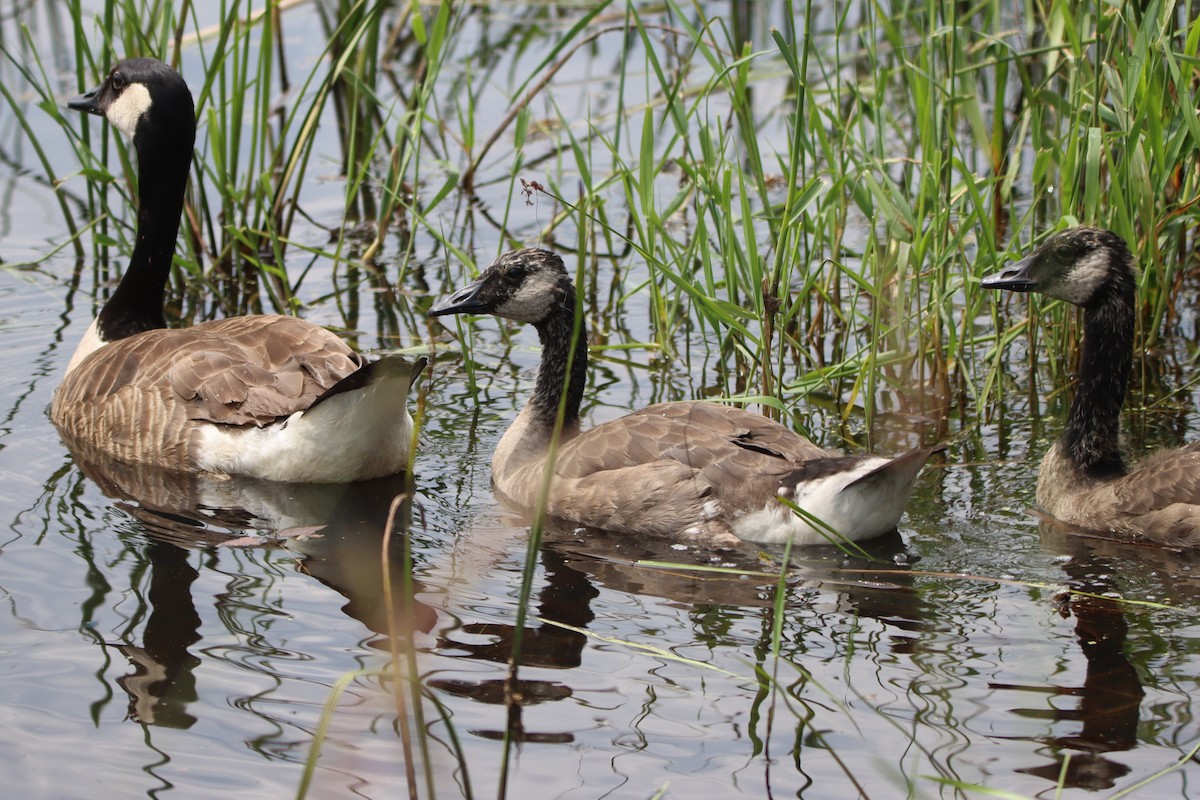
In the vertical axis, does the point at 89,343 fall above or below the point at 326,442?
above

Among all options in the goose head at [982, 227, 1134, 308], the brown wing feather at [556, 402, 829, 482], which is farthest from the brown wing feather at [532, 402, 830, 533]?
the goose head at [982, 227, 1134, 308]

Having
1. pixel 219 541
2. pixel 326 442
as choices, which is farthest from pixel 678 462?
pixel 219 541

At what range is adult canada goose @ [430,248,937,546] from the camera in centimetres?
606

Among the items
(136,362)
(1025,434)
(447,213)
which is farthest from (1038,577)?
(447,213)

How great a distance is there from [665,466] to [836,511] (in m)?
0.80

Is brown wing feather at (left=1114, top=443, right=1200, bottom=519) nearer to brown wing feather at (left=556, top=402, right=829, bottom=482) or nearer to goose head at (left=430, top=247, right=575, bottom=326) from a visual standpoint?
brown wing feather at (left=556, top=402, right=829, bottom=482)

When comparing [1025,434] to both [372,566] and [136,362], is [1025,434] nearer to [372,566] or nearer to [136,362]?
[372,566]

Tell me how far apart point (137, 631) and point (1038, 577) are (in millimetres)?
3330

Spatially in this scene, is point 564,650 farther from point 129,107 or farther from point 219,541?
point 129,107

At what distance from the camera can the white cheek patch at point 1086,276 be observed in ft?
21.9

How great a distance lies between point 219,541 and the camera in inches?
245

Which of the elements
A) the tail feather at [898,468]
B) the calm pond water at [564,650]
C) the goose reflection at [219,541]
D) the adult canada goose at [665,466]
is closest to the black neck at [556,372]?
the adult canada goose at [665,466]

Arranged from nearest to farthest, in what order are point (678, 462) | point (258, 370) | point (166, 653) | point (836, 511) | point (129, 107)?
point (166, 653) → point (836, 511) → point (678, 462) → point (258, 370) → point (129, 107)

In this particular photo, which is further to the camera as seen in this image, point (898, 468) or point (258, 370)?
point (258, 370)
